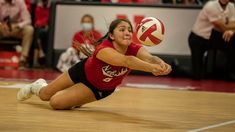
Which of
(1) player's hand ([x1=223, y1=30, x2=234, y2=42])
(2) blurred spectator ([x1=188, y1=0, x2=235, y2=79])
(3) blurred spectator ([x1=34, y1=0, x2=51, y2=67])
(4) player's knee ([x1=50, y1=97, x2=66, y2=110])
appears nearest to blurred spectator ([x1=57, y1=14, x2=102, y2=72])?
(3) blurred spectator ([x1=34, y1=0, x2=51, y2=67])

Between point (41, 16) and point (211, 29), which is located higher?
point (211, 29)

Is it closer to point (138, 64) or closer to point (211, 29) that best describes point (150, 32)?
point (138, 64)

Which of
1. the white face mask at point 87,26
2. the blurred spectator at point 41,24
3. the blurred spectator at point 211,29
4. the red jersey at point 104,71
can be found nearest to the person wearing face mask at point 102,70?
the red jersey at point 104,71

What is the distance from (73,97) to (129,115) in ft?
2.25

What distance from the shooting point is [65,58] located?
12695 mm

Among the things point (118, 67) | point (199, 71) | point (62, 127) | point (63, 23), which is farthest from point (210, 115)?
point (63, 23)

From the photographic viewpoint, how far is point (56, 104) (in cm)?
647

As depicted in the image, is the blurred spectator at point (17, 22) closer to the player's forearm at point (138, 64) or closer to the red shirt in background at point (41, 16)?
the red shirt in background at point (41, 16)

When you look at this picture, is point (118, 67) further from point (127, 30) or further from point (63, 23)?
point (63, 23)

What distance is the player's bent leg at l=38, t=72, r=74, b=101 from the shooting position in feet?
21.9

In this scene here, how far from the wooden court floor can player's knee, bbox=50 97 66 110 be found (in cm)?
7

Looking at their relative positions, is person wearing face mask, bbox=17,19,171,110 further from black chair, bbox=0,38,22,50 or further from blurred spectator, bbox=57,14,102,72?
black chair, bbox=0,38,22,50

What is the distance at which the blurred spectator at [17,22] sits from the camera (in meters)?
13.1

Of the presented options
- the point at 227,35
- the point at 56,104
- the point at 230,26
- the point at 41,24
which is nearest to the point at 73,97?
the point at 56,104
